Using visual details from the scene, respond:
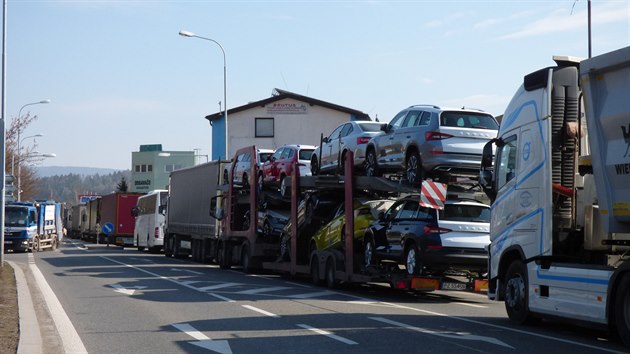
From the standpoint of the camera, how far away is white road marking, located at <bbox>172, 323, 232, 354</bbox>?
36.9 ft

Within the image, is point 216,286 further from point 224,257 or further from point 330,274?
point 224,257

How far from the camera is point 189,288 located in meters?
21.5

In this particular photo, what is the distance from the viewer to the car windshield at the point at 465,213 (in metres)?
18.3

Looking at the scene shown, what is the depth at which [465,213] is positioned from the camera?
1850cm

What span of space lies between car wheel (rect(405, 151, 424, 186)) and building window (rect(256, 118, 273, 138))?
55855 mm

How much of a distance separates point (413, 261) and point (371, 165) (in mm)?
3281

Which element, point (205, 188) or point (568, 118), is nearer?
point (568, 118)

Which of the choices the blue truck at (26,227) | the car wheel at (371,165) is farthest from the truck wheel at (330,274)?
the blue truck at (26,227)

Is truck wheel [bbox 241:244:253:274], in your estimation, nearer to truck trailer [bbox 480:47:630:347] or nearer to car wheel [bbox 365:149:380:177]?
car wheel [bbox 365:149:380:177]

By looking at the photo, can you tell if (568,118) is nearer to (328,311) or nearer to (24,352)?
(328,311)

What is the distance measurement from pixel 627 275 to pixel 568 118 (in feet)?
9.85

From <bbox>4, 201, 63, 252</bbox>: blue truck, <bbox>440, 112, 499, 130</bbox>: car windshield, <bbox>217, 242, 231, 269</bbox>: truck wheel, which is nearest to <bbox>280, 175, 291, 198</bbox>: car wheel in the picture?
<bbox>217, 242, 231, 269</bbox>: truck wheel

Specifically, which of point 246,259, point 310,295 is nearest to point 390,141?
point 310,295

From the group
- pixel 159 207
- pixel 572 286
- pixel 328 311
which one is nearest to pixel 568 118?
pixel 572 286
